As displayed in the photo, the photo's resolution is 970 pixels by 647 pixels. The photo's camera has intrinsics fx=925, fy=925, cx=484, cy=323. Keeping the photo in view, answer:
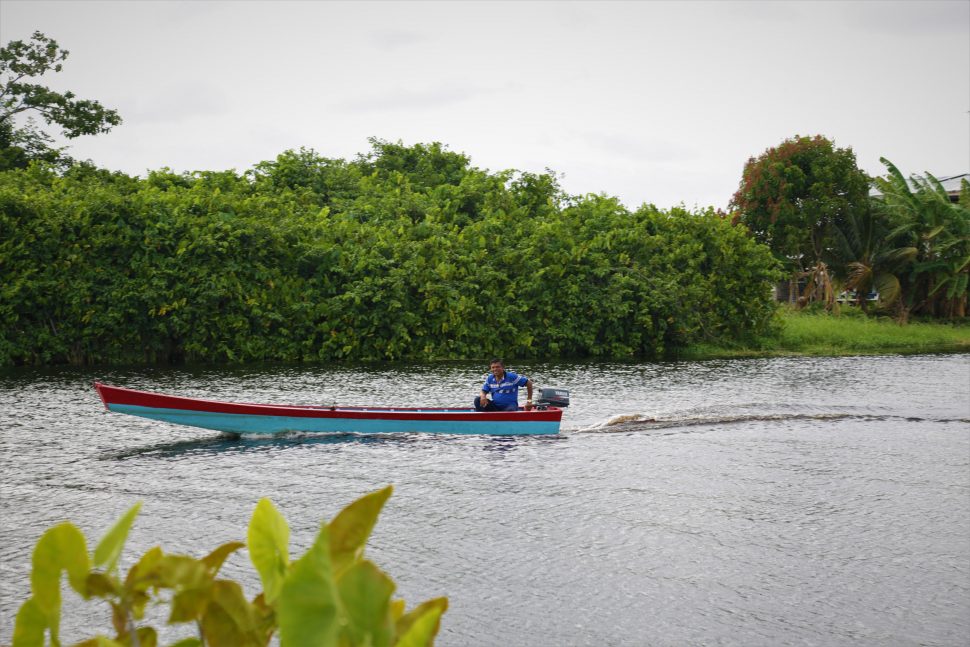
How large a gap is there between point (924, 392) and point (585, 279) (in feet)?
52.8

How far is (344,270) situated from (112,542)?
35.2m

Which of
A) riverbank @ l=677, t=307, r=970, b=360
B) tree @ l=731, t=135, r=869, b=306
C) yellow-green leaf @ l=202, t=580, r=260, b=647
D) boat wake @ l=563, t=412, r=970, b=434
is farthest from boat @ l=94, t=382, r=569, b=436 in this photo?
tree @ l=731, t=135, r=869, b=306

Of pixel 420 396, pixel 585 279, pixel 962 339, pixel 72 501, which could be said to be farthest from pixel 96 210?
pixel 962 339

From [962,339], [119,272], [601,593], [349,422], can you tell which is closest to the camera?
[601,593]

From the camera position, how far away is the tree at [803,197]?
46.1 m

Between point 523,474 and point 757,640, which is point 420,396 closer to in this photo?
point 523,474

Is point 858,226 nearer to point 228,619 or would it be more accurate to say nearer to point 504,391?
point 504,391

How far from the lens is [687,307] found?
129 ft

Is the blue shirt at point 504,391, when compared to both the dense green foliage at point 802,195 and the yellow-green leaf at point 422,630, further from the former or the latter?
the dense green foliage at point 802,195

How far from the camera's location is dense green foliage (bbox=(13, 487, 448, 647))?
1.44 metres

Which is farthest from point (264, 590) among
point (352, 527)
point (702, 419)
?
point (702, 419)

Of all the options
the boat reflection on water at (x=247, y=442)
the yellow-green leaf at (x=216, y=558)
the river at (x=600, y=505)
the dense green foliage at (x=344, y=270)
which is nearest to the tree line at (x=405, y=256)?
the dense green foliage at (x=344, y=270)

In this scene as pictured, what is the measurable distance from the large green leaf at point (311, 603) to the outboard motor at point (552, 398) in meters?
17.6

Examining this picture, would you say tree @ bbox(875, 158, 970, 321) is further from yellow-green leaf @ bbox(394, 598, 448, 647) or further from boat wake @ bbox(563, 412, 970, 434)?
yellow-green leaf @ bbox(394, 598, 448, 647)
